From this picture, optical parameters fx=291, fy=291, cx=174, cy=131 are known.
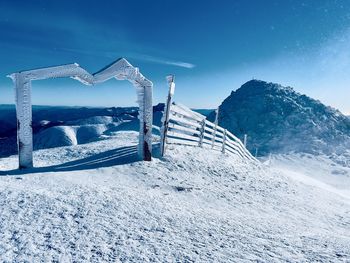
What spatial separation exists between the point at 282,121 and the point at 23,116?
112 ft

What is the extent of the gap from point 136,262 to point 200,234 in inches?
45.9

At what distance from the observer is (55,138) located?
33.6 metres

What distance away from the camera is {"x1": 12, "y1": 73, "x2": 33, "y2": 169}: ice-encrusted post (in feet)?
23.5

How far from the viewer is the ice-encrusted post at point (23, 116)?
7.16 metres

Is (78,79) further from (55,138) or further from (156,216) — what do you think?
(55,138)

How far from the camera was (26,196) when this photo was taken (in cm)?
459

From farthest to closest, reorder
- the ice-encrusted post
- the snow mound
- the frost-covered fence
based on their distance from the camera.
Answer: the snow mound
the frost-covered fence
the ice-encrusted post

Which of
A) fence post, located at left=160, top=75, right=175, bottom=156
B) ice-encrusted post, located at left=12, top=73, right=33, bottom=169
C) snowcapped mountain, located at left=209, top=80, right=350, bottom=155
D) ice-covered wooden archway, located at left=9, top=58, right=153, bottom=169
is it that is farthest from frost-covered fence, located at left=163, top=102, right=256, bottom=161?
snowcapped mountain, located at left=209, top=80, right=350, bottom=155

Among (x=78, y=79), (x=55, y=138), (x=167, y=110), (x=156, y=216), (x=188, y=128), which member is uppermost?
(x=78, y=79)

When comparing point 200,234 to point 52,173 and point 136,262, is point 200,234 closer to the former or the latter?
point 136,262

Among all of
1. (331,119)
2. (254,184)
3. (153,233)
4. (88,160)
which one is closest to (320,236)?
(153,233)

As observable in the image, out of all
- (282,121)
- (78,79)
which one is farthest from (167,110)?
(282,121)

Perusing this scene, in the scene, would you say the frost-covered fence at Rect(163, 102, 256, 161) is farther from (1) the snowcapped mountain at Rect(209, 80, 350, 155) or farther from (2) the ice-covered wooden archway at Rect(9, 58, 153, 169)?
(1) the snowcapped mountain at Rect(209, 80, 350, 155)

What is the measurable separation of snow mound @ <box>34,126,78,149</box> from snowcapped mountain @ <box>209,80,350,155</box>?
62.2ft
